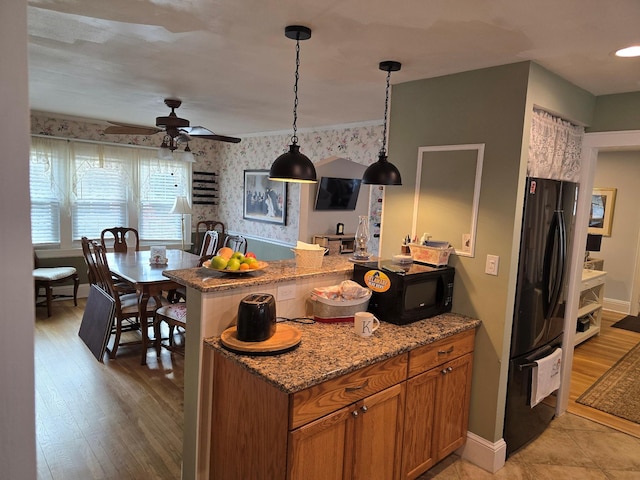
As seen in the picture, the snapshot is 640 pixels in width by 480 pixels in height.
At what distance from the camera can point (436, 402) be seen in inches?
96.4

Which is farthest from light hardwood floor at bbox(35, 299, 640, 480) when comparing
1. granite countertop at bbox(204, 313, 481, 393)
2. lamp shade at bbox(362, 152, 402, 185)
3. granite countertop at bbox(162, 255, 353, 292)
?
lamp shade at bbox(362, 152, 402, 185)

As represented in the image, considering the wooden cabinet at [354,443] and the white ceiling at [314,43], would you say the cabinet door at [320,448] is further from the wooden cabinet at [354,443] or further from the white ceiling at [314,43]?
the white ceiling at [314,43]

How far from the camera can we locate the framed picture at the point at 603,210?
639 centimetres

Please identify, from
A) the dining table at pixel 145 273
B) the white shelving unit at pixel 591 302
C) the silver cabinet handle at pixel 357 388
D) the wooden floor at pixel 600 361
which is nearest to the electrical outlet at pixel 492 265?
the silver cabinet handle at pixel 357 388

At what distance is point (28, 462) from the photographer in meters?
0.66

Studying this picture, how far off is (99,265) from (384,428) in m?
3.23

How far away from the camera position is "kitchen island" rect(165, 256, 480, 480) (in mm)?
1759

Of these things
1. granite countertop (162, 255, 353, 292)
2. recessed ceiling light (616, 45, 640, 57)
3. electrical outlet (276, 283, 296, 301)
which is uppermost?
recessed ceiling light (616, 45, 640, 57)

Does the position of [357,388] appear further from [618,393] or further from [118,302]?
[618,393]

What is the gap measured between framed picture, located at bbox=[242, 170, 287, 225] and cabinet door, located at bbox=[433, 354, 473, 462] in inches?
154

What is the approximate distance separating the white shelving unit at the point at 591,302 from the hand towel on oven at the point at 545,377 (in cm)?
208

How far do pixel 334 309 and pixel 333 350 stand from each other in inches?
15.4

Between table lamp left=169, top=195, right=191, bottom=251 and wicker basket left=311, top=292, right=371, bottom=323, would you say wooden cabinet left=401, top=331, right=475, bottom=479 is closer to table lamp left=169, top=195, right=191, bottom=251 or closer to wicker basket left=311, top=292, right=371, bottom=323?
wicker basket left=311, top=292, right=371, bottom=323

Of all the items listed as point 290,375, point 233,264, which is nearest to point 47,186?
point 233,264
